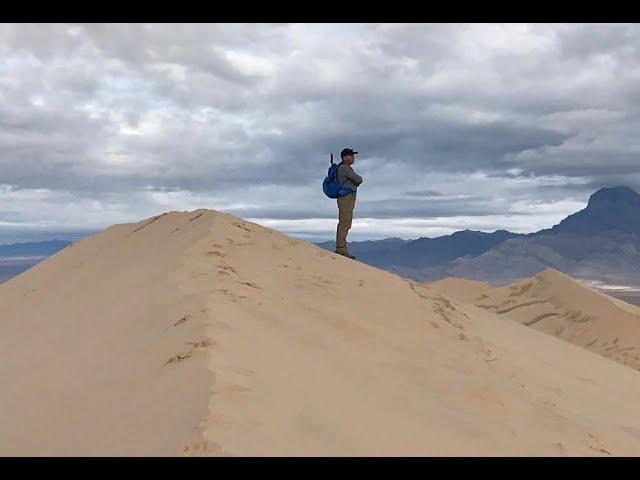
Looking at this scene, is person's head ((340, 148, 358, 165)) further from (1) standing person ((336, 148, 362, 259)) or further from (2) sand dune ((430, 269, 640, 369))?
(2) sand dune ((430, 269, 640, 369))

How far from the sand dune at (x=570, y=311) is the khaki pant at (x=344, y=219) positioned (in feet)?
22.5

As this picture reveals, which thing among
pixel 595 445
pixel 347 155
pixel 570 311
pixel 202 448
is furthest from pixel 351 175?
pixel 570 311

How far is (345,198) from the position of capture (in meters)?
9.20

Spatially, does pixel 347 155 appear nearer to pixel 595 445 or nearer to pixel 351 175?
pixel 351 175

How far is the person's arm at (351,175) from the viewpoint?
896 centimetres

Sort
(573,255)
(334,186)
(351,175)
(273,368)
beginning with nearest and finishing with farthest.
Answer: (273,368), (351,175), (334,186), (573,255)

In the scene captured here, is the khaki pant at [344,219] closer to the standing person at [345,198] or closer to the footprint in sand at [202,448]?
the standing person at [345,198]

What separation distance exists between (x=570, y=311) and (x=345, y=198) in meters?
8.79

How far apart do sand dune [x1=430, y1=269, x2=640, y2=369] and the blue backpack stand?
7339 mm

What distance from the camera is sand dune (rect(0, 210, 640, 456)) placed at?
332 cm

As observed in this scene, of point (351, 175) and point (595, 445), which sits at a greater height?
point (351, 175)

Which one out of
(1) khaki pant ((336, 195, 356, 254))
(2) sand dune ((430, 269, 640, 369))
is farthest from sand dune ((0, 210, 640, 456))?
(2) sand dune ((430, 269, 640, 369))

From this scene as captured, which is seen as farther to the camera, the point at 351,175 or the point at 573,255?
the point at 573,255

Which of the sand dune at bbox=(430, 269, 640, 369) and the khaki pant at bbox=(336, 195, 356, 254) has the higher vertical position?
the khaki pant at bbox=(336, 195, 356, 254)
